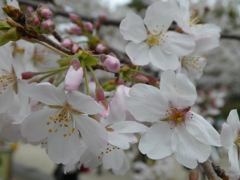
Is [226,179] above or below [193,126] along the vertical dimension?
below

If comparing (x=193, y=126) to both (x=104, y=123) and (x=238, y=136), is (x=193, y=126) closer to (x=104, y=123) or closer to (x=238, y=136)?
(x=238, y=136)

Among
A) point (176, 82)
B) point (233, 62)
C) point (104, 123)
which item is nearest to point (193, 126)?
point (176, 82)

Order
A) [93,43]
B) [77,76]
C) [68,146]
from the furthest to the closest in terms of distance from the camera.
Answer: [93,43], [68,146], [77,76]

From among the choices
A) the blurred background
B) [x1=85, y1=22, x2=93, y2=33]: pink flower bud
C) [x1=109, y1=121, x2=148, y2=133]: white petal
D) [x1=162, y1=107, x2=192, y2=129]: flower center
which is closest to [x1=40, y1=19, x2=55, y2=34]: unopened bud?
[x1=109, y1=121, x2=148, y2=133]: white petal

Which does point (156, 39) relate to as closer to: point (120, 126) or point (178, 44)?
point (178, 44)

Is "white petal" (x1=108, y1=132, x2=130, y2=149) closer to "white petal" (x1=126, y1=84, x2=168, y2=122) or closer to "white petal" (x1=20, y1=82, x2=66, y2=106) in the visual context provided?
"white petal" (x1=126, y1=84, x2=168, y2=122)

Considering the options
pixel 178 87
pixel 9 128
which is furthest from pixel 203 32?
pixel 9 128
